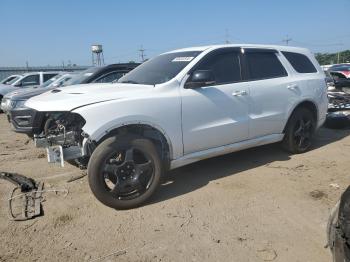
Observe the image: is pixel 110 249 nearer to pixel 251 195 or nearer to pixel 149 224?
pixel 149 224

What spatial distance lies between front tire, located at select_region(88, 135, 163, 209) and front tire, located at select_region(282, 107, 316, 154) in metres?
2.63

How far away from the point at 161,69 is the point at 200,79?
77 cm

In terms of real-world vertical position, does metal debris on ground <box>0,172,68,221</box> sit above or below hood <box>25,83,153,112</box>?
below

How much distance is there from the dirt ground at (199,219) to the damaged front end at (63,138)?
2.10 ft

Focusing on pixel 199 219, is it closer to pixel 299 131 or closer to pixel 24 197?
pixel 24 197

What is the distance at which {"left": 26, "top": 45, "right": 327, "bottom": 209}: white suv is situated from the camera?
4113 millimetres

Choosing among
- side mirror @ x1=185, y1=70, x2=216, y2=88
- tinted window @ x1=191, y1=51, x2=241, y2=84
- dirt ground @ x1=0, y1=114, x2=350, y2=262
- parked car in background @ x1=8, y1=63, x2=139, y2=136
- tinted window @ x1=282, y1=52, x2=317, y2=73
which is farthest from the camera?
parked car in background @ x1=8, y1=63, x2=139, y2=136

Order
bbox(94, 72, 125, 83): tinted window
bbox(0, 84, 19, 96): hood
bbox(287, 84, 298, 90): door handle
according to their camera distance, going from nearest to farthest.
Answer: bbox(287, 84, 298, 90): door handle, bbox(94, 72, 125, 83): tinted window, bbox(0, 84, 19, 96): hood

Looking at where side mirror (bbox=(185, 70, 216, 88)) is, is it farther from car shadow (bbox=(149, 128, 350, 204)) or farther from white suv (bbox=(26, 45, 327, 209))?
car shadow (bbox=(149, 128, 350, 204))

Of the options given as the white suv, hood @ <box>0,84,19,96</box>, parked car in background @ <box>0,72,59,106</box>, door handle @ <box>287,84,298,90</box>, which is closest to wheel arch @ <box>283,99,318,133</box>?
the white suv

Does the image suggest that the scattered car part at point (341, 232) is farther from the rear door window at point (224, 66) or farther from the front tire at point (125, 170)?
the rear door window at point (224, 66)

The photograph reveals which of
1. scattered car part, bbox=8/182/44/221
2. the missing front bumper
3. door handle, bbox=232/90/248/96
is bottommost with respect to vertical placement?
scattered car part, bbox=8/182/44/221

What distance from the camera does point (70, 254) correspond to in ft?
11.0

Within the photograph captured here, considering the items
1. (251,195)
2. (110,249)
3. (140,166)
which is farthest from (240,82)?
(110,249)
